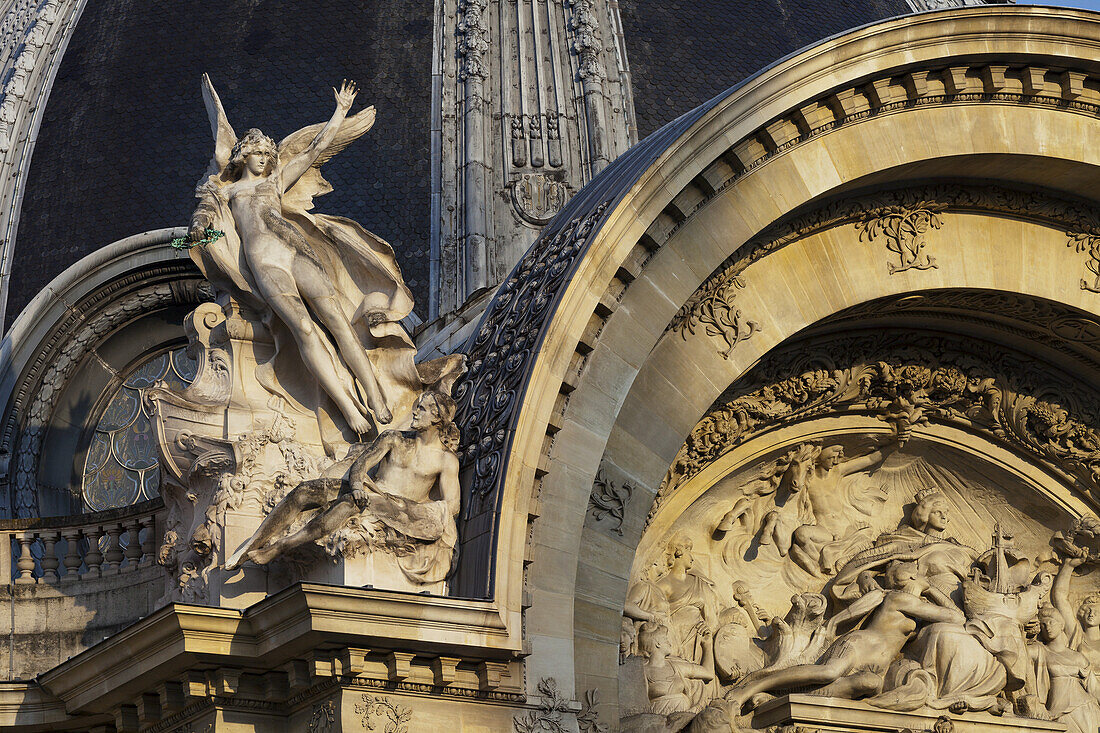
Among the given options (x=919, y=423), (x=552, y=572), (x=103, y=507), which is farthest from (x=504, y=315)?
(x=103, y=507)

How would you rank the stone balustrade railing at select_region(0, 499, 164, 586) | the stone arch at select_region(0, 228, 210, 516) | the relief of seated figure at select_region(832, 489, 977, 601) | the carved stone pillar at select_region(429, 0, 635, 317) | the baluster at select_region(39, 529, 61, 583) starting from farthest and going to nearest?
the carved stone pillar at select_region(429, 0, 635, 317)
the stone arch at select_region(0, 228, 210, 516)
the relief of seated figure at select_region(832, 489, 977, 601)
the baluster at select_region(39, 529, 61, 583)
the stone balustrade railing at select_region(0, 499, 164, 586)

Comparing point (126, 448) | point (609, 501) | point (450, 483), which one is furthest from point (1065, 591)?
point (126, 448)

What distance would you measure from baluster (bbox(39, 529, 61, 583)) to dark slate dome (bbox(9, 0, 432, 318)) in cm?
727

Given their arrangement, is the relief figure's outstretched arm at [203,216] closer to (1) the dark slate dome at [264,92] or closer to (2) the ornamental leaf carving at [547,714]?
(2) the ornamental leaf carving at [547,714]

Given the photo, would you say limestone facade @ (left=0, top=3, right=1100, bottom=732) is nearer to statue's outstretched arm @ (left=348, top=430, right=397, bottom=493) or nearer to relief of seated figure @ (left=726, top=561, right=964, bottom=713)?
relief of seated figure @ (left=726, top=561, right=964, bottom=713)

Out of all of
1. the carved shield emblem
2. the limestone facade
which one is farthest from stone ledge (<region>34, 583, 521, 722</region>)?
the carved shield emblem

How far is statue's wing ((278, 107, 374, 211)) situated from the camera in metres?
13.3

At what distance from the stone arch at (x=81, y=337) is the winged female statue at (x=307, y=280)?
7426 millimetres

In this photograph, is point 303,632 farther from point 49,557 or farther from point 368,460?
point 49,557

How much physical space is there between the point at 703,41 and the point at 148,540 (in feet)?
41.0

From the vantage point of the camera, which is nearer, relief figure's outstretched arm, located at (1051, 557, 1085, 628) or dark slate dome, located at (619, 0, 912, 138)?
relief figure's outstretched arm, located at (1051, 557, 1085, 628)

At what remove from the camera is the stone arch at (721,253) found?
12180 millimetres

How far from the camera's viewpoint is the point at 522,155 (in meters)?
21.6

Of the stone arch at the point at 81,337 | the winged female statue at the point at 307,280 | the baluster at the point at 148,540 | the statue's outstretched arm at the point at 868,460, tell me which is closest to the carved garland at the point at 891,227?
the statue's outstretched arm at the point at 868,460
